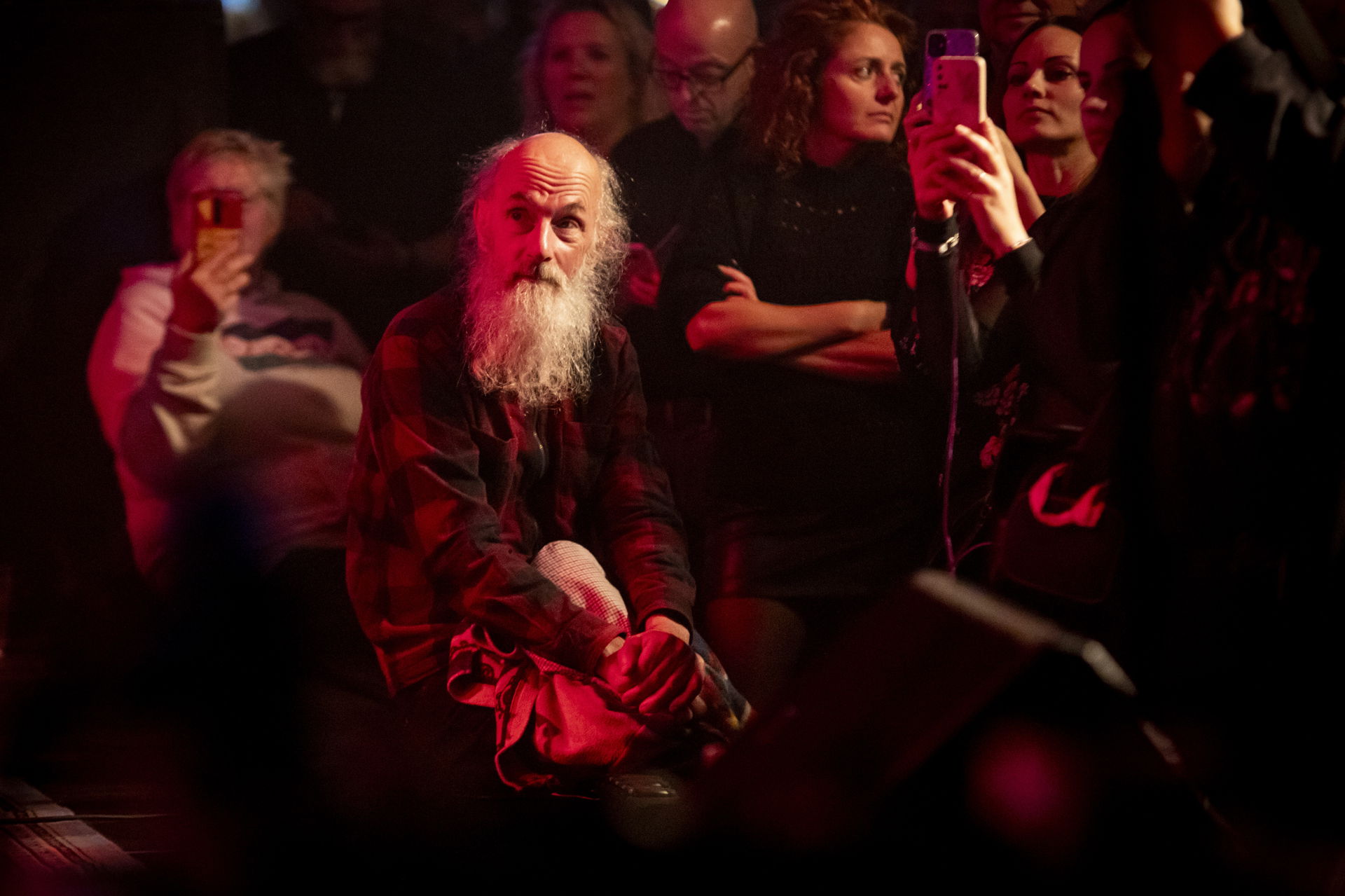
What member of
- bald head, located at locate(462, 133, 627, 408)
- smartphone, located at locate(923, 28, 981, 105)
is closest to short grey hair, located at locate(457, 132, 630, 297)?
bald head, located at locate(462, 133, 627, 408)

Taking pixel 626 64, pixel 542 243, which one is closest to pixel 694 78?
pixel 626 64

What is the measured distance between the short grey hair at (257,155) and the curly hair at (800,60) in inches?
49.8

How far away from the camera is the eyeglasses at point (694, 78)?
288cm

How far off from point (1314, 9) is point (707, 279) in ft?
4.59

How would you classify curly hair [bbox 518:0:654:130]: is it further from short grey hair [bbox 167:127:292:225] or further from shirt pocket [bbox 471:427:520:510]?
shirt pocket [bbox 471:427:520:510]

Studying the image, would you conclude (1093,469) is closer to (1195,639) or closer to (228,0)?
(1195,639)

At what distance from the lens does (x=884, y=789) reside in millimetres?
1596

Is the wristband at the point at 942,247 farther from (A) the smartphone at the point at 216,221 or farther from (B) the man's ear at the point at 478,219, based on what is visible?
(A) the smartphone at the point at 216,221

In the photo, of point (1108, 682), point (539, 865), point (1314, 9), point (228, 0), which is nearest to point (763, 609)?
point (539, 865)

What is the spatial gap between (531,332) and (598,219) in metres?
0.33

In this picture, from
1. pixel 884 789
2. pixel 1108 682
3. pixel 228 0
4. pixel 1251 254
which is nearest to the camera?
pixel 1108 682

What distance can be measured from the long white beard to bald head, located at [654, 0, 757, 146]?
492 mm

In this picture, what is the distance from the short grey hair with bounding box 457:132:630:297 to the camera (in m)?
2.85

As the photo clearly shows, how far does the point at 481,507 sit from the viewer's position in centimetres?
273
